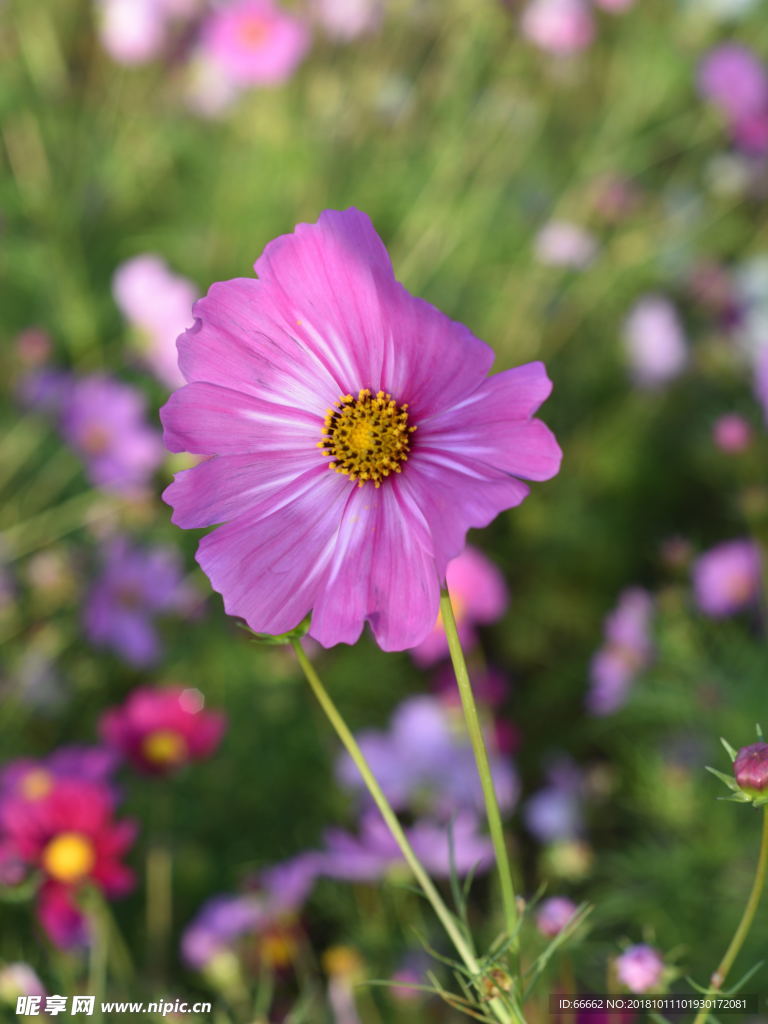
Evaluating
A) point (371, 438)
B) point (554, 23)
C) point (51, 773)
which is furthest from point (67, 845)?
point (554, 23)

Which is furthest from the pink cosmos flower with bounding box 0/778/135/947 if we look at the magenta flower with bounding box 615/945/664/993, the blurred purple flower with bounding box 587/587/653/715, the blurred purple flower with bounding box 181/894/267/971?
the blurred purple flower with bounding box 587/587/653/715

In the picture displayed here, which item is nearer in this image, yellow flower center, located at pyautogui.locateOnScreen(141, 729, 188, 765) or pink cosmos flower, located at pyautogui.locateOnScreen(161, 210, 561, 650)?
pink cosmos flower, located at pyautogui.locateOnScreen(161, 210, 561, 650)

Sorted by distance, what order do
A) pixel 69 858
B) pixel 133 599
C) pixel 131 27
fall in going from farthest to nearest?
pixel 131 27, pixel 133 599, pixel 69 858

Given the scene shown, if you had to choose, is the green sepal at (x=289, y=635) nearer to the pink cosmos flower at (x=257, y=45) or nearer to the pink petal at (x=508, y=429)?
the pink petal at (x=508, y=429)

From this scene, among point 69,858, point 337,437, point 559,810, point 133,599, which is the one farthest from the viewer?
point 133,599

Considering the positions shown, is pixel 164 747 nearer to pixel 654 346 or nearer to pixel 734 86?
pixel 654 346

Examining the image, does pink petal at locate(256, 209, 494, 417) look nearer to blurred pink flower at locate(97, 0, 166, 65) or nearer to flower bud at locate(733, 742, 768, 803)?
flower bud at locate(733, 742, 768, 803)

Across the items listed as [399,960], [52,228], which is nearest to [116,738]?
[399,960]
